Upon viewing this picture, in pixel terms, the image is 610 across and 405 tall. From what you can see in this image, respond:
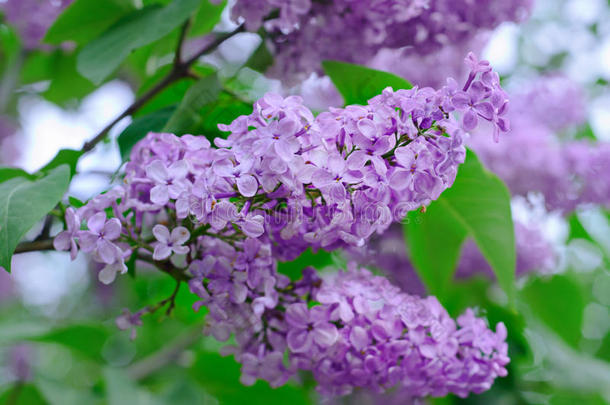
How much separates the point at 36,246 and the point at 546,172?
1019 millimetres

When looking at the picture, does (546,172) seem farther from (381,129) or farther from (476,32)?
(381,129)

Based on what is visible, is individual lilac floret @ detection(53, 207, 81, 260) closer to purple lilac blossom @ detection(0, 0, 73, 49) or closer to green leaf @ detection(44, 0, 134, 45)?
green leaf @ detection(44, 0, 134, 45)

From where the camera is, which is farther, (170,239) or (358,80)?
(358,80)

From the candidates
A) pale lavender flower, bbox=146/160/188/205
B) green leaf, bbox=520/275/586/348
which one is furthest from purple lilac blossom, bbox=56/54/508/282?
green leaf, bbox=520/275/586/348

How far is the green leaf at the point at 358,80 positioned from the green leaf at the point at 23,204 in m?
0.34

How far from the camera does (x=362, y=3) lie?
78 cm

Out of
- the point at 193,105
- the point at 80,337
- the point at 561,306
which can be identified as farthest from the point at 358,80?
the point at 561,306

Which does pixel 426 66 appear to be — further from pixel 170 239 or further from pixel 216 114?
pixel 170 239

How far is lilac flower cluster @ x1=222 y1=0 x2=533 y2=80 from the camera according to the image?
2.54 feet

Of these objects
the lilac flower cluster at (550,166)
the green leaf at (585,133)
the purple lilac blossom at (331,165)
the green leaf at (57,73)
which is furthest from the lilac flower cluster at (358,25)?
the green leaf at (585,133)

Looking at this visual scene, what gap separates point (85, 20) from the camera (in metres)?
0.93

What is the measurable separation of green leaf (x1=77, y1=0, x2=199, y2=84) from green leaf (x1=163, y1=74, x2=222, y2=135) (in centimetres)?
8

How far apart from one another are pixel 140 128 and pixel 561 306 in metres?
1.09

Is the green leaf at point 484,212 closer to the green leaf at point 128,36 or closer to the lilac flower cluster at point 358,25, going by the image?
the lilac flower cluster at point 358,25
